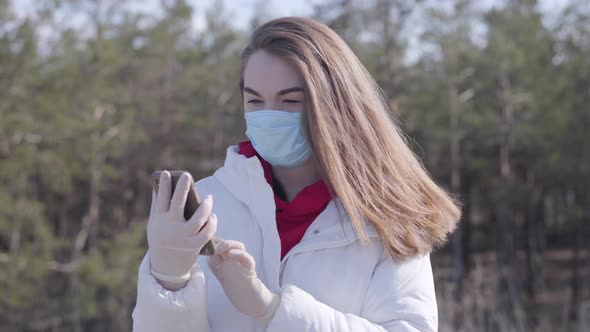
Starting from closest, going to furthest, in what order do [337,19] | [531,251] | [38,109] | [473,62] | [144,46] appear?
[337,19] → [38,109] → [473,62] → [144,46] → [531,251]

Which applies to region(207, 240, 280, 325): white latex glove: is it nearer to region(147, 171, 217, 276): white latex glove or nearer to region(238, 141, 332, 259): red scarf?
region(147, 171, 217, 276): white latex glove

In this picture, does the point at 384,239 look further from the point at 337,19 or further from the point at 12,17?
the point at 12,17

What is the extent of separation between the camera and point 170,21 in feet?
45.3

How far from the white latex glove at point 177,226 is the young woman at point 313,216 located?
0.06 m

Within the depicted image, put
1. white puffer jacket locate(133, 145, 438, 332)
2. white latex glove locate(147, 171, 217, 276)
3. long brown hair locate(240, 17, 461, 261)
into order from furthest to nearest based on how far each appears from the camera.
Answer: long brown hair locate(240, 17, 461, 261)
white puffer jacket locate(133, 145, 438, 332)
white latex glove locate(147, 171, 217, 276)

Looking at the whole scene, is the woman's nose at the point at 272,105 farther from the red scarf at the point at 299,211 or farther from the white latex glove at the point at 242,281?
the white latex glove at the point at 242,281

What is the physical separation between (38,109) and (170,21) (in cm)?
367

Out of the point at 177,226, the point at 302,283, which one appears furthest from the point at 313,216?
the point at 177,226

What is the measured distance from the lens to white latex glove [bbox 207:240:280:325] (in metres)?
1.33

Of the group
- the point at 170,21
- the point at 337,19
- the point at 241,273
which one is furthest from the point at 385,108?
the point at 170,21

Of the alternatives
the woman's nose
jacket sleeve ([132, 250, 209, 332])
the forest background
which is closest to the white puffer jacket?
jacket sleeve ([132, 250, 209, 332])

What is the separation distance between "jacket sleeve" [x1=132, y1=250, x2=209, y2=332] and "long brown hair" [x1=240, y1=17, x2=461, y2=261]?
34cm

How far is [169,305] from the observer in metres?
1.34

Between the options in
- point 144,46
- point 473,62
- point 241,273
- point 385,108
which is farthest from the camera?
point 144,46
